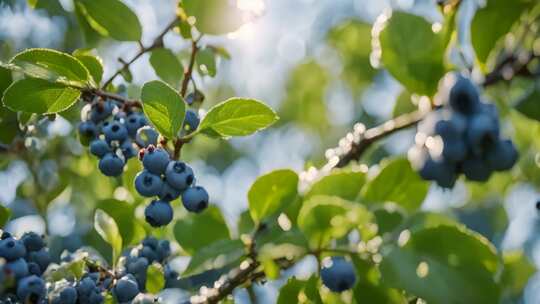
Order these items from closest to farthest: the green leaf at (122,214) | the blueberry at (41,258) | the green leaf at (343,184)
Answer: the green leaf at (343,184) → the blueberry at (41,258) → the green leaf at (122,214)

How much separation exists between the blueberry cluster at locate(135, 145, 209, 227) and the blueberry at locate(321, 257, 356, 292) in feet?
1.56

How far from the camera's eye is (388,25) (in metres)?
1.68

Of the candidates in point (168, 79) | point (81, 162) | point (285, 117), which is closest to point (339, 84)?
point (285, 117)

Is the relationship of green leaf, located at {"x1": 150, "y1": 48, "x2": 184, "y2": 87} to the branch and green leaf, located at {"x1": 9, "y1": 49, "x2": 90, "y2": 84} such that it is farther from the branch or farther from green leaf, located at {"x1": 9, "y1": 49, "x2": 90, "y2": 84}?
green leaf, located at {"x1": 9, "y1": 49, "x2": 90, "y2": 84}

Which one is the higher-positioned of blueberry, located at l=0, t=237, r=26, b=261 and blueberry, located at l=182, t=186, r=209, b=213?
blueberry, located at l=182, t=186, r=209, b=213

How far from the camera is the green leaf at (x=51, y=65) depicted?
1.86 metres

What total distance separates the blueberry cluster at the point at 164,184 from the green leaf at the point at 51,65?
290 millimetres

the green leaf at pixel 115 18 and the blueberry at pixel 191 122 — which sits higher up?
the green leaf at pixel 115 18

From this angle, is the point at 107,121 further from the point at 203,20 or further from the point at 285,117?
the point at 285,117

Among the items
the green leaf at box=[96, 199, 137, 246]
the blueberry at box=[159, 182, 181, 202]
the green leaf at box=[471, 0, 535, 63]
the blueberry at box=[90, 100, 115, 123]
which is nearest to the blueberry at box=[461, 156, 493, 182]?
the green leaf at box=[471, 0, 535, 63]

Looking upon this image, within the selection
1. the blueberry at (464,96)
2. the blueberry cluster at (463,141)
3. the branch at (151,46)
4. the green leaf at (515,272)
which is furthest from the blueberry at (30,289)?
the green leaf at (515,272)

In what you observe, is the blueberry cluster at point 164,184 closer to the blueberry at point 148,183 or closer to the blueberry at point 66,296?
the blueberry at point 148,183

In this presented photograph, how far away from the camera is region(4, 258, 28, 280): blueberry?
195 cm

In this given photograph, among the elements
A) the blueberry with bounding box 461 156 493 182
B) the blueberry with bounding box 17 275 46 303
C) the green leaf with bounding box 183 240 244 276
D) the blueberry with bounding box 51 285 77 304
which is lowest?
the blueberry with bounding box 51 285 77 304
